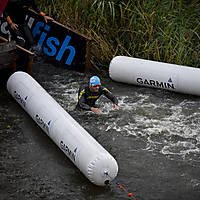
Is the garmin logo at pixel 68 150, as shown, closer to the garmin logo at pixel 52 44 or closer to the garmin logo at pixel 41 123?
the garmin logo at pixel 41 123

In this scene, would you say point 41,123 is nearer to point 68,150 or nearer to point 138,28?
point 68,150

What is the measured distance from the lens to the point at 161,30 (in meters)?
10.8

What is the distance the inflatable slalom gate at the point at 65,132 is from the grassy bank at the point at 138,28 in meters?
3.04

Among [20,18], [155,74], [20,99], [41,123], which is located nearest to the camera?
[41,123]

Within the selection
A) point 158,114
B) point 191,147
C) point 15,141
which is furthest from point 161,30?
point 15,141

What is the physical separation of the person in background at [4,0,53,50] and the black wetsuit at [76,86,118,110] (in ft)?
9.61

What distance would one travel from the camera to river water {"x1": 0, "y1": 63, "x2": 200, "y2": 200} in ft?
21.4

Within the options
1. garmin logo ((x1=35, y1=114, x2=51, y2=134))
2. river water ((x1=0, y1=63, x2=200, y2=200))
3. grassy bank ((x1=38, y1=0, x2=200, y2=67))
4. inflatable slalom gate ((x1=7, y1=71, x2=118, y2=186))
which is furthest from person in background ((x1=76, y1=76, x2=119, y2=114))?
grassy bank ((x1=38, y1=0, x2=200, y2=67))

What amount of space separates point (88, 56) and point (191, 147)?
419 centimetres

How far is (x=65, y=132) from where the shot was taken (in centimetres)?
714

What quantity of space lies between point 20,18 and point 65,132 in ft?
15.7

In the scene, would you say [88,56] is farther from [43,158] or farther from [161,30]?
[43,158]

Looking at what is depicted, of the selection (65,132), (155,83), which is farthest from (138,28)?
(65,132)

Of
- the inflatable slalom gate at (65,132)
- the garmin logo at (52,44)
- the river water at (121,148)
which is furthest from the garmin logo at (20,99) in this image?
the garmin logo at (52,44)
